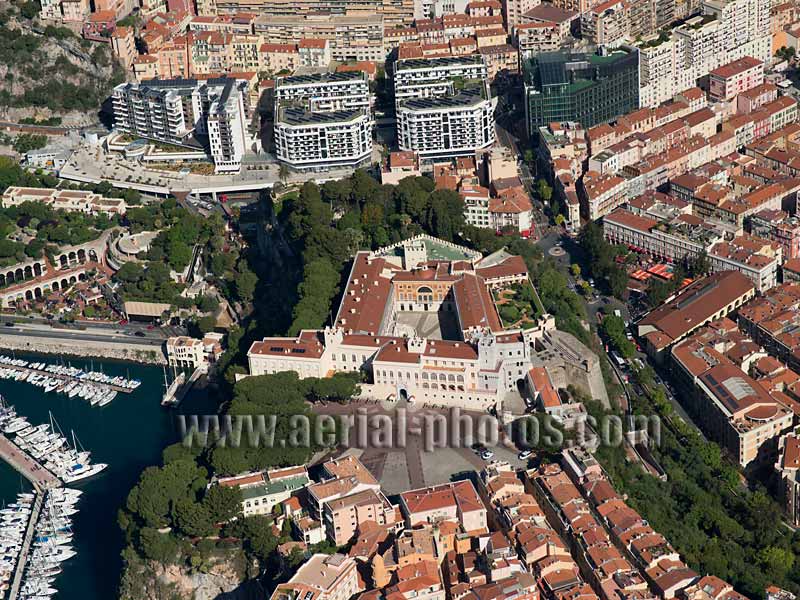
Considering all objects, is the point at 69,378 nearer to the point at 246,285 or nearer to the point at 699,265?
the point at 246,285

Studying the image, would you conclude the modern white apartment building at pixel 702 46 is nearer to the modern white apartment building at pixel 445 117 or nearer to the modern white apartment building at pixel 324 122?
the modern white apartment building at pixel 445 117

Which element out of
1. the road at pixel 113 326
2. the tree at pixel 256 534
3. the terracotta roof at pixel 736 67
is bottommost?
the tree at pixel 256 534

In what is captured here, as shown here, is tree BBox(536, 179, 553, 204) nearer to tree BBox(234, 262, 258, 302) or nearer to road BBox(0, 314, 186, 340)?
tree BBox(234, 262, 258, 302)

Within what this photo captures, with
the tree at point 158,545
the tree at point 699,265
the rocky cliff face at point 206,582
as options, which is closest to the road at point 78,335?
the tree at point 158,545

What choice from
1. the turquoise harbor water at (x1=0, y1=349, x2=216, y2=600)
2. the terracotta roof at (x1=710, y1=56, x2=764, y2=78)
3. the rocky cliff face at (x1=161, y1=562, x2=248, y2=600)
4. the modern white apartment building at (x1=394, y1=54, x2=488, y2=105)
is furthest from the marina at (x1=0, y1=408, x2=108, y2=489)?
the terracotta roof at (x1=710, y1=56, x2=764, y2=78)

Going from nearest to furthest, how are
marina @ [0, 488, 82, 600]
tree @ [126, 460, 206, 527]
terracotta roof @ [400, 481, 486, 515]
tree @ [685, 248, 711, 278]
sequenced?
terracotta roof @ [400, 481, 486, 515] → tree @ [126, 460, 206, 527] → marina @ [0, 488, 82, 600] → tree @ [685, 248, 711, 278]

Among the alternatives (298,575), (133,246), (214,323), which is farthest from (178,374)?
(298,575)
